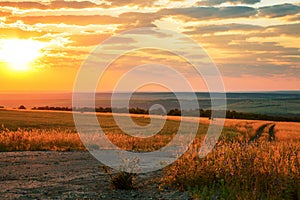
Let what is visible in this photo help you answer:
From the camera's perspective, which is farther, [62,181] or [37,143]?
[37,143]

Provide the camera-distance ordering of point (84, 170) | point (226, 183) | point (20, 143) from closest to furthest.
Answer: point (226, 183), point (84, 170), point (20, 143)

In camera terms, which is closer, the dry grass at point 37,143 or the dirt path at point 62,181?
the dirt path at point 62,181

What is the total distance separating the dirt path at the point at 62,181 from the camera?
9758mm

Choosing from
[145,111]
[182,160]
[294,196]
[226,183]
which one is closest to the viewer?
[294,196]

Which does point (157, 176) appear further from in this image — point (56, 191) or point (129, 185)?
A: point (56, 191)

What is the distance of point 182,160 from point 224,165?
128cm

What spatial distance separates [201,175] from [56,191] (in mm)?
3145

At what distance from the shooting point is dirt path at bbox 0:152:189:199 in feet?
32.0

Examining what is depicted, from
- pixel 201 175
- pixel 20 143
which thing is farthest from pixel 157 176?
pixel 20 143

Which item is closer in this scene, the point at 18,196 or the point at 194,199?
the point at 194,199

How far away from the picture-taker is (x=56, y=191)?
10109 mm

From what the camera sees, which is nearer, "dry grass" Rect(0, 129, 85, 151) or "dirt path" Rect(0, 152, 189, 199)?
"dirt path" Rect(0, 152, 189, 199)

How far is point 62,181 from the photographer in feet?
37.0

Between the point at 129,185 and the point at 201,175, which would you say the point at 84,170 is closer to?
the point at 129,185
